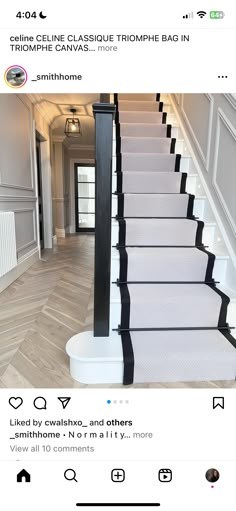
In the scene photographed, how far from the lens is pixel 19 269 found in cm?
255

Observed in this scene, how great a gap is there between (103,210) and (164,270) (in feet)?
1.80

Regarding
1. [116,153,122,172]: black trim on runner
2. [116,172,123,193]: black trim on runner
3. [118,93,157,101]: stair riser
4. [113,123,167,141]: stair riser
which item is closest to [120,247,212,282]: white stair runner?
[116,172,123,193]: black trim on runner

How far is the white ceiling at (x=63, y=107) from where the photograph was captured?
285 cm

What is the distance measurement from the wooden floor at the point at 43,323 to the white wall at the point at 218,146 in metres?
0.96
